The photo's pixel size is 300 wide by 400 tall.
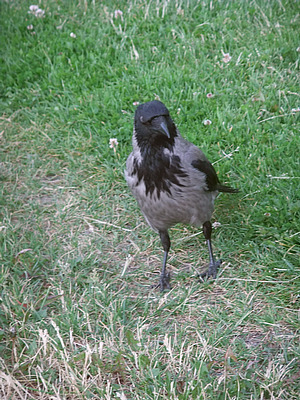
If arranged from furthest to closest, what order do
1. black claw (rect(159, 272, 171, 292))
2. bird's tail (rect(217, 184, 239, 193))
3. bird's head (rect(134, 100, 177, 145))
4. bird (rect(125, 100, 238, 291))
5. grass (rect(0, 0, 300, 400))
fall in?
bird's tail (rect(217, 184, 239, 193)) < black claw (rect(159, 272, 171, 292)) < bird (rect(125, 100, 238, 291)) < bird's head (rect(134, 100, 177, 145)) < grass (rect(0, 0, 300, 400))

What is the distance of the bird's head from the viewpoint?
344cm

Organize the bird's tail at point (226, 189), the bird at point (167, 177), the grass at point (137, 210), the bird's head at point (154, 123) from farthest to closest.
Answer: the bird's tail at point (226, 189), the bird at point (167, 177), the bird's head at point (154, 123), the grass at point (137, 210)

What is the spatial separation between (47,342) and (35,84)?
12.1 feet

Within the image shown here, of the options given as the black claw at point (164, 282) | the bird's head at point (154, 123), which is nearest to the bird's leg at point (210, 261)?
the black claw at point (164, 282)

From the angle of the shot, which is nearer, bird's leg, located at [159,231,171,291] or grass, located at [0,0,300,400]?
grass, located at [0,0,300,400]

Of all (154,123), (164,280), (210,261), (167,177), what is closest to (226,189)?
(210,261)

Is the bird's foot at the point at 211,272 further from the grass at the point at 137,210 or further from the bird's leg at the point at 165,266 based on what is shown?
the bird's leg at the point at 165,266

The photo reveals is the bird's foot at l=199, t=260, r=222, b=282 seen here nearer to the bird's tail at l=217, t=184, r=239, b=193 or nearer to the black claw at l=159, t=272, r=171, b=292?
the black claw at l=159, t=272, r=171, b=292

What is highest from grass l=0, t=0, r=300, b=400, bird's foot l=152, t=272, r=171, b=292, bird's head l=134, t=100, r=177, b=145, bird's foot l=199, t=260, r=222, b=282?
bird's head l=134, t=100, r=177, b=145

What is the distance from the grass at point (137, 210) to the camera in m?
3.14

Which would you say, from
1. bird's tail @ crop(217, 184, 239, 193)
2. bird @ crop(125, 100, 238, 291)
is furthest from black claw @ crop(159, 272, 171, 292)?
bird's tail @ crop(217, 184, 239, 193)

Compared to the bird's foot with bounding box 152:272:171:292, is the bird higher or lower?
higher

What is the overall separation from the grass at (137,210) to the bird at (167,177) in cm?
42

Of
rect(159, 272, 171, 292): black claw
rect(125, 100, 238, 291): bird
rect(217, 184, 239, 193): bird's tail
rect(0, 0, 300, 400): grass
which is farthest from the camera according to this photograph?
rect(217, 184, 239, 193): bird's tail
